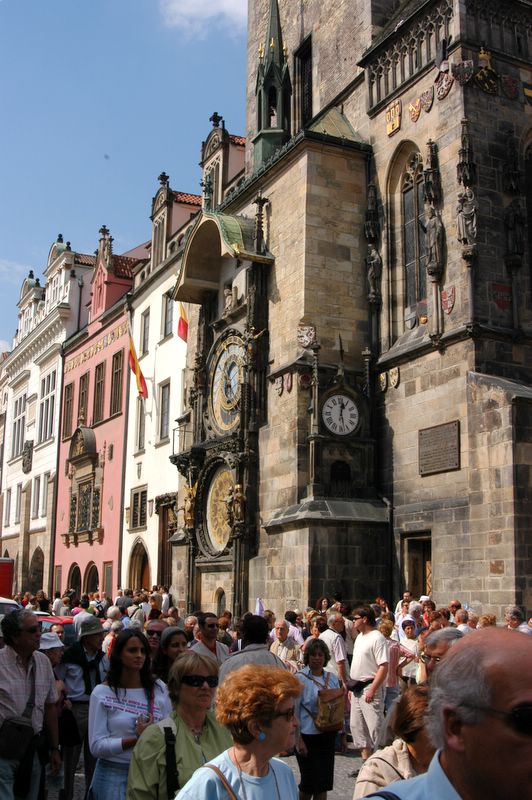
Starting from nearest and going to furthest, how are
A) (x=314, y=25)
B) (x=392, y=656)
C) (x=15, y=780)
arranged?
1. (x=15, y=780)
2. (x=392, y=656)
3. (x=314, y=25)

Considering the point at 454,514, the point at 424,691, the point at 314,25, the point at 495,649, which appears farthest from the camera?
the point at 314,25

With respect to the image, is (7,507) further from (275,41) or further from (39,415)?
(275,41)

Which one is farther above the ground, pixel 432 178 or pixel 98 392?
pixel 432 178

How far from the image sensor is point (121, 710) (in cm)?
509

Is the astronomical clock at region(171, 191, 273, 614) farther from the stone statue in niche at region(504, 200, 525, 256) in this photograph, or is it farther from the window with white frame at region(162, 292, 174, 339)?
the window with white frame at region(162, 292, 174, 339)

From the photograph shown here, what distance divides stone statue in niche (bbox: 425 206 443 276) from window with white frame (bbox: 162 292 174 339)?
45.5 ft

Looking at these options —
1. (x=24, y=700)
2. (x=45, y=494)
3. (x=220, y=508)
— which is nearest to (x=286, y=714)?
(x=24, y=700)

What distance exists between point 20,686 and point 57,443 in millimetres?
35454

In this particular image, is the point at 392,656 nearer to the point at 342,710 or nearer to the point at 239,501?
the point at 342,710

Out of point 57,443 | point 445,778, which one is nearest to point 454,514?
point 445,778

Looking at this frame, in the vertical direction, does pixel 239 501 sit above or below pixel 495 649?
above

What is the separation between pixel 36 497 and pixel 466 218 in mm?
32001

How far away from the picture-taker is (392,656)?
368 inches

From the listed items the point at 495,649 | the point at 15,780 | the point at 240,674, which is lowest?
the point at 15,780
